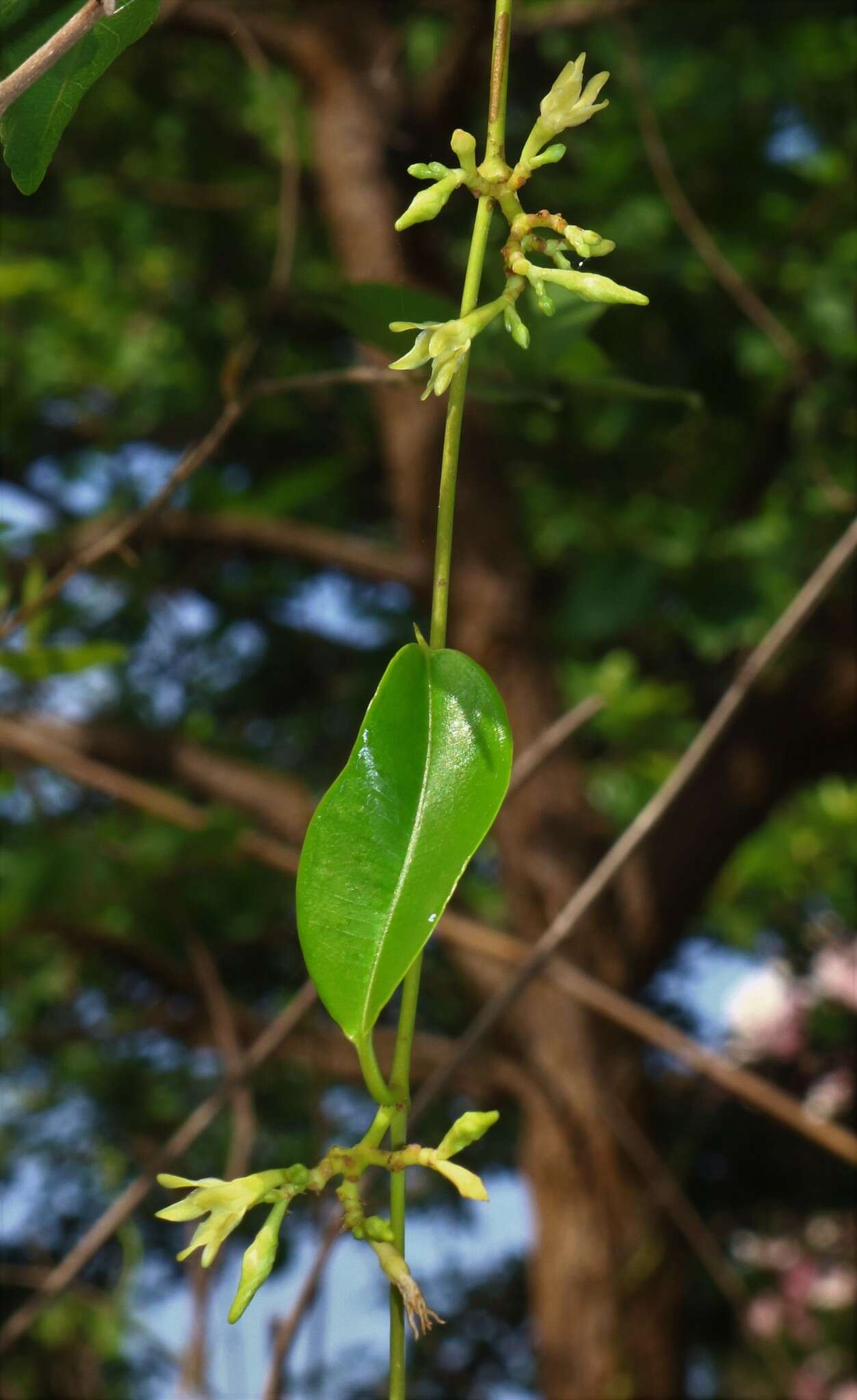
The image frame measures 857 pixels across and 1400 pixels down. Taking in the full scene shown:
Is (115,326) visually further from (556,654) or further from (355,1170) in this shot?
(355,1170)

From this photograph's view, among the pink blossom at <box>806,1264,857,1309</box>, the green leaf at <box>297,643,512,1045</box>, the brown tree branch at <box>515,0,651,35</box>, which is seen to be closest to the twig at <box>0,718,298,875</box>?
the green leaf at <box>297,643,512,1045</box>

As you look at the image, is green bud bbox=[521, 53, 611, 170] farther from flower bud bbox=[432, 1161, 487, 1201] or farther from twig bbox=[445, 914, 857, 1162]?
twig bbox=[445, 914, 857, 1162]

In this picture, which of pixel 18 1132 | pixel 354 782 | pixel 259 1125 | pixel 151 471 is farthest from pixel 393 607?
pixel 354 782

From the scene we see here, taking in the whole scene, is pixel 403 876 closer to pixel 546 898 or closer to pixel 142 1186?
pixel 142 1186

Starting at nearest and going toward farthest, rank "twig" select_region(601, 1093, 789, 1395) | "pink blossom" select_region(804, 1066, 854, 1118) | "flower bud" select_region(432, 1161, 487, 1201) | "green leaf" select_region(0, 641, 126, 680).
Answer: "flower bud" select_region(432, 1161, 487, 1201)
"green leaf" select_region(0, 641, 126, 680)
"twig" select_region(601, 1093, 789, 1395)
"pink blossom" select_region(804, 1066, 854, 1118)

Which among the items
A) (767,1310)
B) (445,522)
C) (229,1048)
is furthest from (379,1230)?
(767,1310)

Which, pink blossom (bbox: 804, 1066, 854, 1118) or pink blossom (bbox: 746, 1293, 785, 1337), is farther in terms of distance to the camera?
pink blossom (bbox: 746, 1293, 785, 1337)

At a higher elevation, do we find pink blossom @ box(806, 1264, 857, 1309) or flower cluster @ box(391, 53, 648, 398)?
flower cluster @ box(391, 53, 648, 398)

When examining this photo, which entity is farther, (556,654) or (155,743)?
(556,654)
